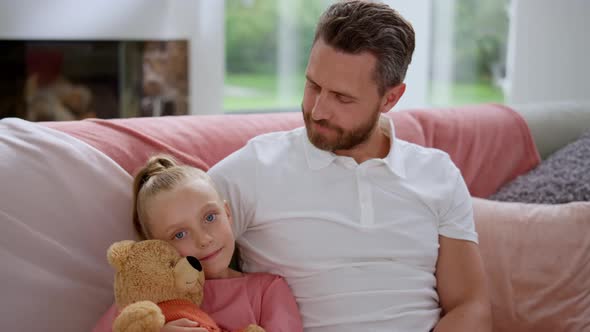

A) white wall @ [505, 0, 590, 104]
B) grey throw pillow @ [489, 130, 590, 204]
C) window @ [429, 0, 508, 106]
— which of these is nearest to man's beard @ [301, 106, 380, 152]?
grey throw pillow @ [489, 130, 590, 204]

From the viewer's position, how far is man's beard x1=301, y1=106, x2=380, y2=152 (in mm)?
1586

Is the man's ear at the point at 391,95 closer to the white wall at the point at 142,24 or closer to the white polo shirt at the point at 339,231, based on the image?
the white polo shirt at the point at 339,231

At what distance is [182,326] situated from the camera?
4.05 ft

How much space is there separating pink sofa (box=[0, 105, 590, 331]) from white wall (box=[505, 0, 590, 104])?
1.52 meters

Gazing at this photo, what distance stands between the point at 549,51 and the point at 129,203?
2.85 metres

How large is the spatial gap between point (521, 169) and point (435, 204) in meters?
0.73

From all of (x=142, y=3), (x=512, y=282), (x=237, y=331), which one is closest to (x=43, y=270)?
(x=237, y=331)

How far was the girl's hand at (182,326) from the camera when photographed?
47.9 inches

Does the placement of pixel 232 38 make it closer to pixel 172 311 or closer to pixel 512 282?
pixel 512 282

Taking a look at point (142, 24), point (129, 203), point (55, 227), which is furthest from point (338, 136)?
point (142, 24)

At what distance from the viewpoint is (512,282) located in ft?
5.90

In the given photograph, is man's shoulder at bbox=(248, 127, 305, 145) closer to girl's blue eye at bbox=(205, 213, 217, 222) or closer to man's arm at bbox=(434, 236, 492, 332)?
girl's blue eye at bbox=(205, 213, 217, 222)

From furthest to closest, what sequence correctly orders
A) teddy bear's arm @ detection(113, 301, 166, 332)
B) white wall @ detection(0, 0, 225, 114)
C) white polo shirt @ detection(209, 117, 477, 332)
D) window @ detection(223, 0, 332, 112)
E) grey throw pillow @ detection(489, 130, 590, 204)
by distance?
1. window @ detection(223, 0, 332, 112)
2. white wall @ detection(0, 0, 225, 114)
3. grey throw pillow @ detection(489, 130, 590, 204)
4. white polo shirt @ detection(209, 117, 477, 332)
5. teddy bear's arm @ detection(113, 301, 166, 332)

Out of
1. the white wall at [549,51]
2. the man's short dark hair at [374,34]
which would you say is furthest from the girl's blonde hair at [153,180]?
the white wall at [549,51]
